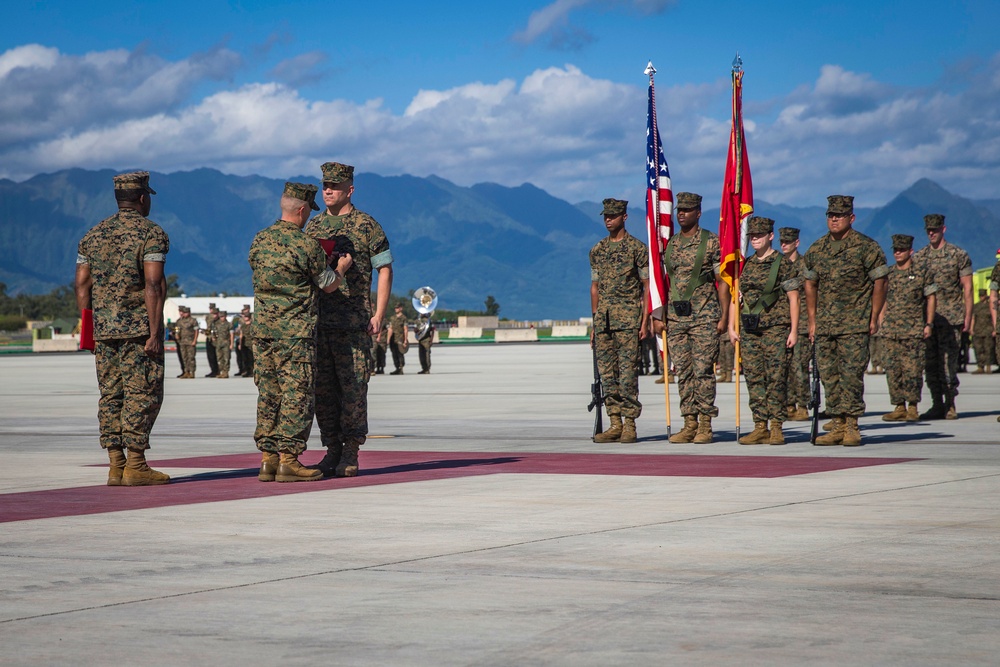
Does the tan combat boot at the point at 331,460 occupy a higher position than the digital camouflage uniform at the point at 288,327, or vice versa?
the digital camouflage uniform at the point at 288,327

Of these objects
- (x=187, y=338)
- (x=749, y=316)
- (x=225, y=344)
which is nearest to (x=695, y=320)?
(x=749, y=316)

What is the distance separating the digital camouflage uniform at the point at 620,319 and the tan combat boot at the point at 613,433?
11 cm

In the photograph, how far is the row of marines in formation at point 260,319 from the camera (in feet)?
32.0

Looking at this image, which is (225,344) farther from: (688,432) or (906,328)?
(688,432)

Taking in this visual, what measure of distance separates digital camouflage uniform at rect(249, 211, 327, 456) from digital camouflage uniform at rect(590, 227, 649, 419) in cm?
400

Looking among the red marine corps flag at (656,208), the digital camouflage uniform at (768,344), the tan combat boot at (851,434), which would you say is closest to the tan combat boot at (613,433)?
the red marine corps flag at (656,208)

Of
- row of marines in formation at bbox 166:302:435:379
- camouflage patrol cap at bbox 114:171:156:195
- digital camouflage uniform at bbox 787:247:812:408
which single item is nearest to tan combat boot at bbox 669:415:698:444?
digital camouflage uniform at bbox 787:247:812:408

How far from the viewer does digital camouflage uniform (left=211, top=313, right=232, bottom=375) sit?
35312 mm

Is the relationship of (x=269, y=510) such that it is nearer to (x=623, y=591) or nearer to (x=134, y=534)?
(x=134, y=534)

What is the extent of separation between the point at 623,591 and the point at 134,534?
117 inches

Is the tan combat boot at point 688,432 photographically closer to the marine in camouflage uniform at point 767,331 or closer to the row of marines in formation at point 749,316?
the row of marines in formation at point 749,316

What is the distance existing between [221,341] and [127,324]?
26226mm

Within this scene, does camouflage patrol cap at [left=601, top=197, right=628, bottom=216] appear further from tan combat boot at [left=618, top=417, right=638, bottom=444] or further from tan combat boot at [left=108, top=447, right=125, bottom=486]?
tan combat boot at [left=108, top=447, right=125, bottom=486]

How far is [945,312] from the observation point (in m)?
17.2
